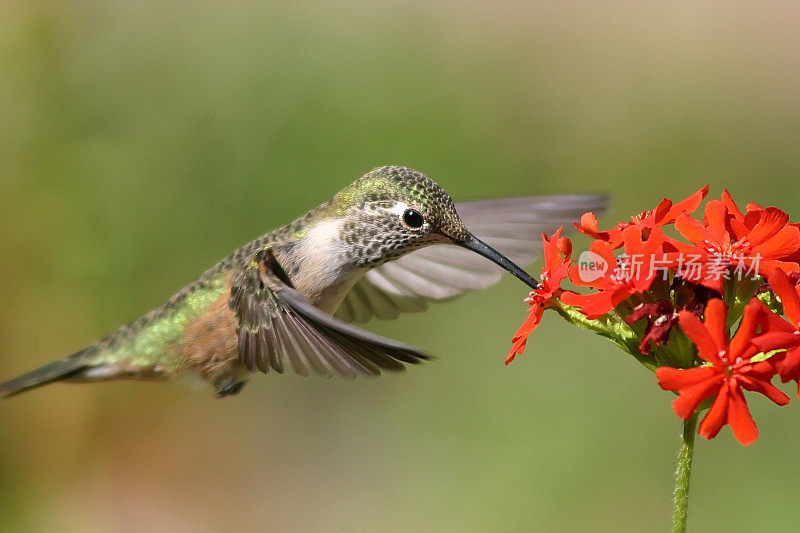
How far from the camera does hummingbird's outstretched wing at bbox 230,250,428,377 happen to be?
1.49 meters

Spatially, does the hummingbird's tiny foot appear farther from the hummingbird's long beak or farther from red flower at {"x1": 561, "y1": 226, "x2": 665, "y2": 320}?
red flower at {"x1": 561, "y1": 226, "x2": 665, "y2": 320}

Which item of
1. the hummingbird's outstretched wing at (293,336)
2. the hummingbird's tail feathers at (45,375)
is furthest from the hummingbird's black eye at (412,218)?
the hummingbird's tail feathers at (45,375)

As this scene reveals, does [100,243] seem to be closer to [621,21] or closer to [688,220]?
[688,220]

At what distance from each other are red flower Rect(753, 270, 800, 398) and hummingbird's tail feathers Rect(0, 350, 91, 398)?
1.88 metres

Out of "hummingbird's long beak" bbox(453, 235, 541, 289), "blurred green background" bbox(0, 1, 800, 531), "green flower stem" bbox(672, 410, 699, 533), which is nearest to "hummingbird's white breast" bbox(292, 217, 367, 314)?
"hummingbird's long beak" bbox(453, 235, 541, 289)

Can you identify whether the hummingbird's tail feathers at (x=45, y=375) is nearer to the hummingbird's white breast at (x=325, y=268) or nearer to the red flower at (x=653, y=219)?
the hummingbird's white breast at (x=325, y=268)

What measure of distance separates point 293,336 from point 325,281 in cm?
32

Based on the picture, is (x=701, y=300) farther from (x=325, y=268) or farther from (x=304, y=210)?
(x=304, y=210)

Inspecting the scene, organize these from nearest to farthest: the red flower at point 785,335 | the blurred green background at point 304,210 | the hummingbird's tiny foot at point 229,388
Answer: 1. the red flower at point 785,335
2. the hummingbird's tiny foot at point 229,388
3. the blurred green background at point 304,210

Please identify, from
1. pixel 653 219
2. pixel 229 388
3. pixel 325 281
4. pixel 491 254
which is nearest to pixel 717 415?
pixel 653 219

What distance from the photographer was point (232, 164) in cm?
450

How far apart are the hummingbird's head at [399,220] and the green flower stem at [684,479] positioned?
28.9 inches

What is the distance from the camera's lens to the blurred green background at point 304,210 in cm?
373

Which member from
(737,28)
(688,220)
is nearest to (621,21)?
(737,28)
